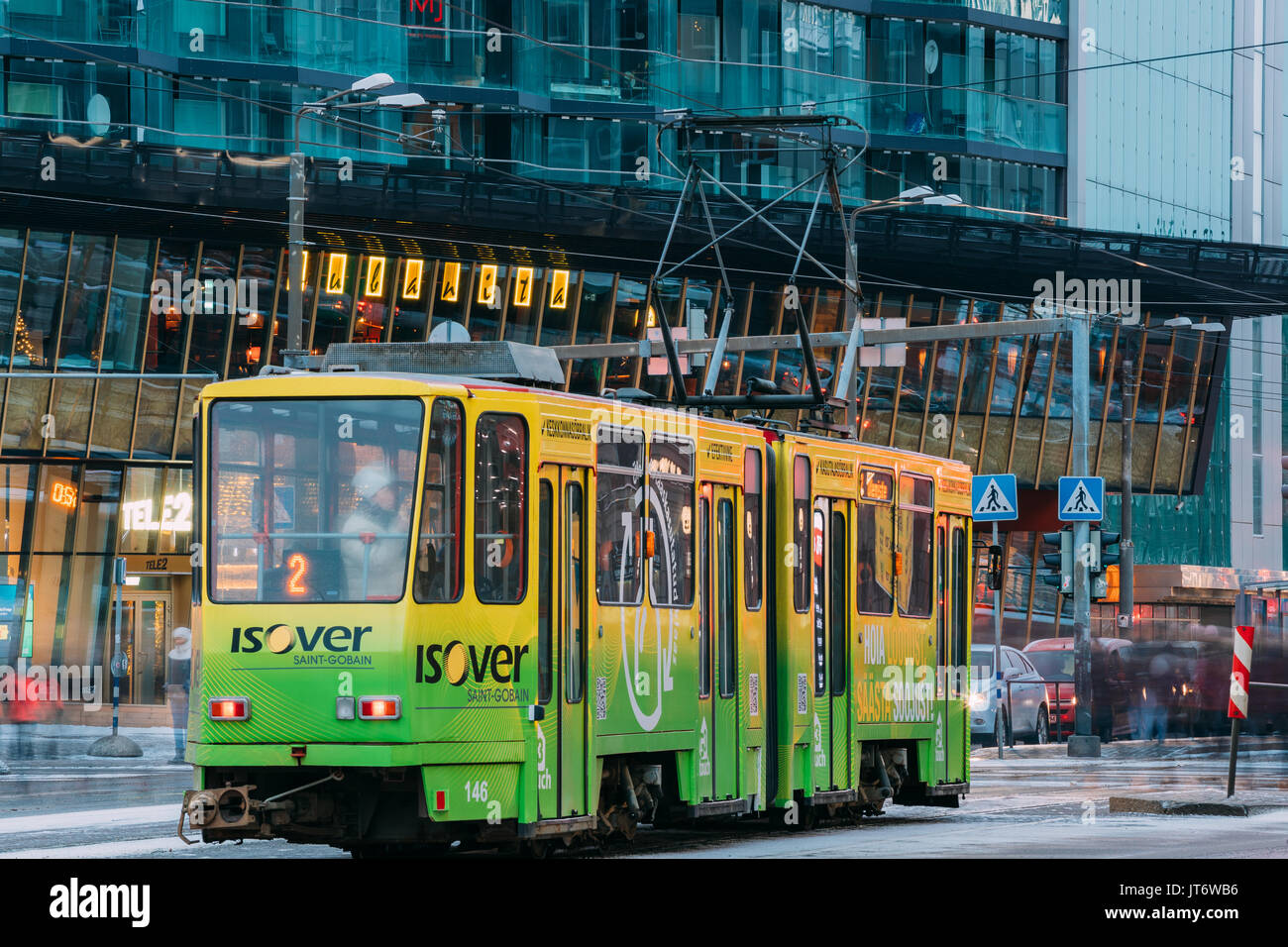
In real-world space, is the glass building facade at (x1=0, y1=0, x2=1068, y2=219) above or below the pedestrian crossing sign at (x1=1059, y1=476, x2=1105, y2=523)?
above

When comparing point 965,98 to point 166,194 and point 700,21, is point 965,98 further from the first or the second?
point 166,194

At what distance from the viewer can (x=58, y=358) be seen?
41.6 meters

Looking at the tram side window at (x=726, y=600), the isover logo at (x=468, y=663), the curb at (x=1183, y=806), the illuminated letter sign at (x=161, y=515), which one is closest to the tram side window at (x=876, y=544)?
the tram side window at (x=726, y=600)

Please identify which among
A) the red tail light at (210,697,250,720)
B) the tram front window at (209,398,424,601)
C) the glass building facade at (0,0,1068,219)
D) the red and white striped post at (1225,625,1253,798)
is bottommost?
the red and white striped post at (1225,625,1253,798)

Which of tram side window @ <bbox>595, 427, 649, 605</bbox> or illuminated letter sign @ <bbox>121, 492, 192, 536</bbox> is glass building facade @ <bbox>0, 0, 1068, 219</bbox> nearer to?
illuminated letter sign @ <bbox>121, 492, 192, 536</bbox>

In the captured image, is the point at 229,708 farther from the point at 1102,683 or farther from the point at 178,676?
the point at 178,676

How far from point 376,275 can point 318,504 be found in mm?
31209

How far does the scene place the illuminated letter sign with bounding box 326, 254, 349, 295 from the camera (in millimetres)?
43438

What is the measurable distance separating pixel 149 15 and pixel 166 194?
5925mm

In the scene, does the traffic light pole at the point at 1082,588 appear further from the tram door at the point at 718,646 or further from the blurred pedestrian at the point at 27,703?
the blurred pedestrian at the point at 27,703

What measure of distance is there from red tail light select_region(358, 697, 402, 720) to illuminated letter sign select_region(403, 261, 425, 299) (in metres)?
32.0

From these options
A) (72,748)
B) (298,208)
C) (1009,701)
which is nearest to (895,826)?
(298,208)

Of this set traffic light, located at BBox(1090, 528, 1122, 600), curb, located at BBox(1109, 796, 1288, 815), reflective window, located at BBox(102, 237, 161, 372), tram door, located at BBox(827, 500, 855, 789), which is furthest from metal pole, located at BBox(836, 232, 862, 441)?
reflective window, located at BBox(102, 237, 161, 372)

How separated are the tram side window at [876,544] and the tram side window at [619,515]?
3841mm
